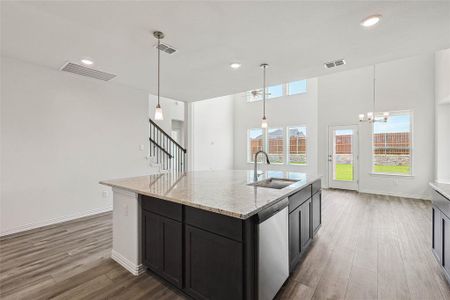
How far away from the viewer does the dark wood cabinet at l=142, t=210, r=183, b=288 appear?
5.87 ft

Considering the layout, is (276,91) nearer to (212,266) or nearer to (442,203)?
(442,203)

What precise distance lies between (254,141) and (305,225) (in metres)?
6.40

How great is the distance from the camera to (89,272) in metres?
2.14

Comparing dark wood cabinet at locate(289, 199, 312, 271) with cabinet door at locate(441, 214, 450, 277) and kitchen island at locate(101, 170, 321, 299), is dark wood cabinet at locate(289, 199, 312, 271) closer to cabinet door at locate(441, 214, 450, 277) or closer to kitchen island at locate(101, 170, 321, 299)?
kitchen island at locate(101, 170, 321, 299)

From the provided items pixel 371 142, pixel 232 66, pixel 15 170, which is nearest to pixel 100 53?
pixel 232 66

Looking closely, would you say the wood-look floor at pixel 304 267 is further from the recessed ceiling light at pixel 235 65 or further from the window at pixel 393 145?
the recessed ceiling light at pixel 235 65

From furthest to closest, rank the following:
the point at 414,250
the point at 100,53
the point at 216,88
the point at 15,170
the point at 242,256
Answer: the point at 216,88, the point at 15,170, the point at 100,53, the point at 414,250, the point at 242,256

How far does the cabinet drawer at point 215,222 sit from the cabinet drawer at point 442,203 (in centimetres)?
194

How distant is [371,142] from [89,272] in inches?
278

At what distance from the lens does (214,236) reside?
1523 millimetres

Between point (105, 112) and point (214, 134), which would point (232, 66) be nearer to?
point (105, 112)

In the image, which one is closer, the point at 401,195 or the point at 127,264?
the point at 127,264

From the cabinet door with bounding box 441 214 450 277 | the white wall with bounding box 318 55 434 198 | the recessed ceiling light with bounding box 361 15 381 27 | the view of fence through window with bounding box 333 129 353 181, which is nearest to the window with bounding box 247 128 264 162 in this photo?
the white wall with bounding box 318 55 434 198

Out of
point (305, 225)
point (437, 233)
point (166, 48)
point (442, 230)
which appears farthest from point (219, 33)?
point (437, 233)
